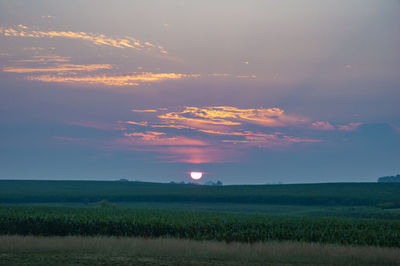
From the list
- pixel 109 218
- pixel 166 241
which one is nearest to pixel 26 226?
pixel 109 218

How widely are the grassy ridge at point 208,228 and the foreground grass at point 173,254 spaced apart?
6121 millimetres

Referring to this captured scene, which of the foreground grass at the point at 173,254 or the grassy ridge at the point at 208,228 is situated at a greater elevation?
the grassy ridge at the point at 208,228

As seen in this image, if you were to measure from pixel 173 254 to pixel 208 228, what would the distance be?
11.2 m

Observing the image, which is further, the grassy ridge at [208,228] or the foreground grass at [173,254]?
the grassy ridge at [208,228]

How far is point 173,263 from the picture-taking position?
2422 centimetres

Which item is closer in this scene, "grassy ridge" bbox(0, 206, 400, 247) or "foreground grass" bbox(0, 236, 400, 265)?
"foreground grass" bbox(0, 236, 400, 265)

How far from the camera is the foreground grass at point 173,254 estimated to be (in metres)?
24.9

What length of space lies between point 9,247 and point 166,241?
382 inches

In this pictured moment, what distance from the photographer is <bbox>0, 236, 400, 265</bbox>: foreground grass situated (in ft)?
81.7

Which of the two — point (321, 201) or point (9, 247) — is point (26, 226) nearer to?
point (9, 247)

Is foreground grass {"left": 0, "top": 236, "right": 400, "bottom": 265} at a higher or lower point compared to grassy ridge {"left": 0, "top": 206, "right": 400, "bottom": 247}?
lower

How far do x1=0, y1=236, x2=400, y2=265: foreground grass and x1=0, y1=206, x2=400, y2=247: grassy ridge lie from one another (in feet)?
20.1

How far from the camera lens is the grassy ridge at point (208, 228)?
36250 millimetres

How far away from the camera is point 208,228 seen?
1532 inches
